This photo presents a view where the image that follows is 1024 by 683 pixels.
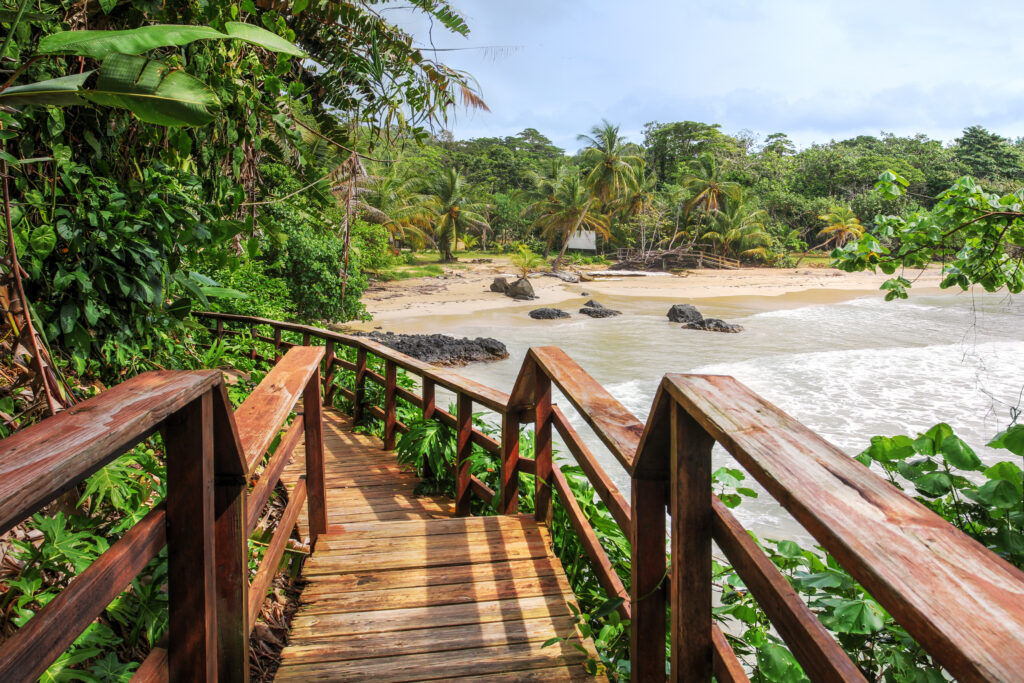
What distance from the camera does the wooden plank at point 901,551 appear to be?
0.45 m

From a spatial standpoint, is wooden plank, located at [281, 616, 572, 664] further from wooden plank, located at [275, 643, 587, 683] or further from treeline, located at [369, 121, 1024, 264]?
treeline, located at [369, 121, 1024, 264]

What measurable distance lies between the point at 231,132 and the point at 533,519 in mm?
3298

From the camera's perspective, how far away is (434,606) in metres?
2.12

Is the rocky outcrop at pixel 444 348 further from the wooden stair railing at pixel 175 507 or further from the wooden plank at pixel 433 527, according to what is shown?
the wooden stair railing at pixel 175 507

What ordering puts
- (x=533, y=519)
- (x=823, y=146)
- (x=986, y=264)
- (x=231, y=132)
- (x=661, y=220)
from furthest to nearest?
(x=823, y=146) → (x=661, y=220) → (x=231, y=132) → (x=986, y=264) → (x=533, y=519)

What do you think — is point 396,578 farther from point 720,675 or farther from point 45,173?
point 45,173

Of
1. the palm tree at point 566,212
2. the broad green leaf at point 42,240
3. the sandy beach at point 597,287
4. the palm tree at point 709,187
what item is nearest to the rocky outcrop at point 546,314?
the sandy beach at point 597,287

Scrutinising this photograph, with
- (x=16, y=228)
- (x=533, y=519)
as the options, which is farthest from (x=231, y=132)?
(x=533, y=519)

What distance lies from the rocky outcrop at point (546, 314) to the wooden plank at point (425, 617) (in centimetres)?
1895

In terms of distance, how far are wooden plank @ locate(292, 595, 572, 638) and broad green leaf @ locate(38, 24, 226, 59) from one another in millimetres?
1638

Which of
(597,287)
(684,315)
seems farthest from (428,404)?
(597,287)

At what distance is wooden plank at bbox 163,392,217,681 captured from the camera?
113 centimetres

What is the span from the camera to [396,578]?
90.7 inches

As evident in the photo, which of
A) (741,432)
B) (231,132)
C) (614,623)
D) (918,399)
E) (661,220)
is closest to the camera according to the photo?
(741,432)
